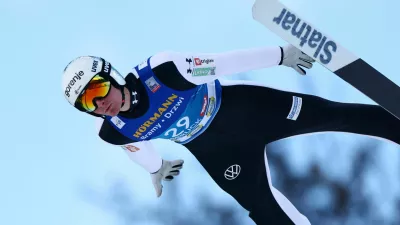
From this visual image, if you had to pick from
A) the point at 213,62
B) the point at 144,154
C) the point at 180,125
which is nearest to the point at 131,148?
the point at 144,154

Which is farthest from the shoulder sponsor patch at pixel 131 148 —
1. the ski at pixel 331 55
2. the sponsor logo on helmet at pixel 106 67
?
the ski at pixel 331 55

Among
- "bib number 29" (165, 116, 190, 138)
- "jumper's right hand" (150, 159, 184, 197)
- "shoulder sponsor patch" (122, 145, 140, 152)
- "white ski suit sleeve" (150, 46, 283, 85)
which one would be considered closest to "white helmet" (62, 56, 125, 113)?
"white ski suit sleeve" (150, 46, 283, 85)

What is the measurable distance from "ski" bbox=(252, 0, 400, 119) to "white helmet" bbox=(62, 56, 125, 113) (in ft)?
3.58

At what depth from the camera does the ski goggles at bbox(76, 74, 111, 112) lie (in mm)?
4309

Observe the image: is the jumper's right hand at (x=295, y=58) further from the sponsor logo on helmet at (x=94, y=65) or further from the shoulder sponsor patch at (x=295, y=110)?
the sponsor logo on helmet at (x=94, y=65)

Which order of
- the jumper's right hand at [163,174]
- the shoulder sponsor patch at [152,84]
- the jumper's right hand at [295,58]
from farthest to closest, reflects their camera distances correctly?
1. the jumper's right hand at [163,174]
2. the jumper's right hand at [295,58]
3. the shoulder sponsor patch at [152,84]

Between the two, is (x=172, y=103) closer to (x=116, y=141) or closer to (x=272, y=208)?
(x=116, y=141)

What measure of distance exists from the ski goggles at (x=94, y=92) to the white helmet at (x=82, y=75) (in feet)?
0.07

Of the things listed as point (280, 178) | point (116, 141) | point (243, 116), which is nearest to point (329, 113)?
point (243, 116)

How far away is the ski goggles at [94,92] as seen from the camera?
4.31 metres

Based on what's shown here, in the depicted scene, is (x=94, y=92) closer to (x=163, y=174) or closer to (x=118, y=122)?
(x=118, y=122)

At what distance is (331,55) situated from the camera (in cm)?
397

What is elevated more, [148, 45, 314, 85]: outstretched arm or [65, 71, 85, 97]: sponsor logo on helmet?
[148, 45, 314, 85]: outstretched arm

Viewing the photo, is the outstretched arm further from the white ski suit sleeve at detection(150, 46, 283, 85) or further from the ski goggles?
the ski goggles
